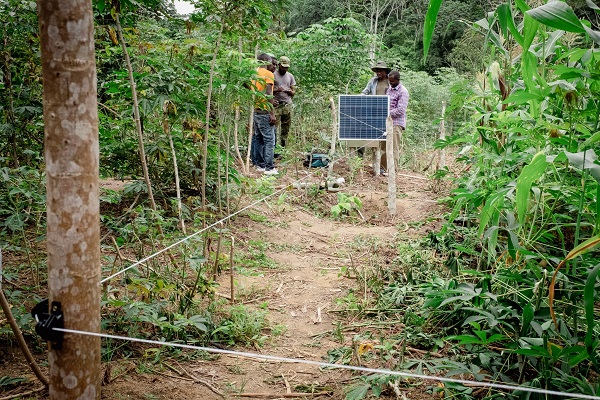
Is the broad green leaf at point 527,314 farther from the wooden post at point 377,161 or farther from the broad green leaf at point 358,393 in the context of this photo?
the wooden post at point 377,161

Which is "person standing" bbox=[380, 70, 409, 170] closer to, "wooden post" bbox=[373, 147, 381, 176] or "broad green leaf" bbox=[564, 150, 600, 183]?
"wooden post" bbox=[373, 147, 381, 176]

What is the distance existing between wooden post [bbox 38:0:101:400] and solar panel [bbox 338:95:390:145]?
583 centimetres

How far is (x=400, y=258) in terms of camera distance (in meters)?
3.77

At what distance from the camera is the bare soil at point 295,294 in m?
2.25

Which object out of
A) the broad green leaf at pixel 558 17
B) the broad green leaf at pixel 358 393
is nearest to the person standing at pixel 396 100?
the broad green leaf at pixel 358 393

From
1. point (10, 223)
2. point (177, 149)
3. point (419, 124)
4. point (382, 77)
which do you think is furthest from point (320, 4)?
point (10, 223)

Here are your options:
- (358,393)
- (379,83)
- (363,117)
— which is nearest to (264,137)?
(363,117)

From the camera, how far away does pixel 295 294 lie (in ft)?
11.8

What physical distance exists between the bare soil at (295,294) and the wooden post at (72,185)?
1.57 feet

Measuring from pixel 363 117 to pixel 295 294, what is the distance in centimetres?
430

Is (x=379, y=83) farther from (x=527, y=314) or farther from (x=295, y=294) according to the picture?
(x=527, y=314)

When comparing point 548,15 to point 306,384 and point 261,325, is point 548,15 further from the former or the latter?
point 261,325

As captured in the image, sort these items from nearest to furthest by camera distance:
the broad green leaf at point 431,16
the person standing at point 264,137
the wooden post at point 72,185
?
the broad green leaf at point 431,16 < the wooden post at point 72,185 < the person standing at point 264,137

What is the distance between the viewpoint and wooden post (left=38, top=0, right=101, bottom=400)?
1.52 metres
